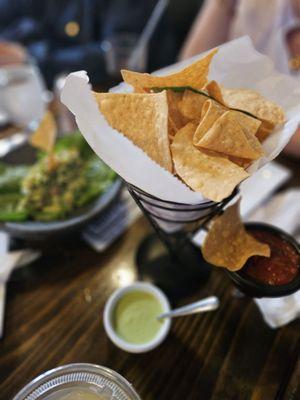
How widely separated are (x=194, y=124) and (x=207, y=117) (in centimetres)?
7

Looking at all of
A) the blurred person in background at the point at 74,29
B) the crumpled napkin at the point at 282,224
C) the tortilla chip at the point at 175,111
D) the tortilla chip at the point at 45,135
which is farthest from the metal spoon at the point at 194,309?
the blurred person in background at the point at 74,29

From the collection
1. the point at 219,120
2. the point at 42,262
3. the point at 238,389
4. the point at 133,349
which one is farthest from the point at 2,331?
the point at 219,120

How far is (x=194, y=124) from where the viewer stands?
0.65 metres

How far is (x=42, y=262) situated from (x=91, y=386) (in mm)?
415

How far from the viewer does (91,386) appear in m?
Answer: 0.59

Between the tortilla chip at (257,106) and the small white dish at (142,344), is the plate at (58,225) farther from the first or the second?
the tortilla chip at (257,106)

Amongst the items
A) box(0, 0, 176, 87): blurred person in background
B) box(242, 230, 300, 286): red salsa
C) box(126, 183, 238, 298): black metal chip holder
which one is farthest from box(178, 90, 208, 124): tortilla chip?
box(0, 0, 176, 87): blurred person in background

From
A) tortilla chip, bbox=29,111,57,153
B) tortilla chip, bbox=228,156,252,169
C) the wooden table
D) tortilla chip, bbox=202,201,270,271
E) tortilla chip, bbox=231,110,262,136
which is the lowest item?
the wooden table

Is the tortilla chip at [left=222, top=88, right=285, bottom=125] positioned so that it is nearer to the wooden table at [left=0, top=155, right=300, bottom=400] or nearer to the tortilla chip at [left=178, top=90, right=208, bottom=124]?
the tortilla chip at [left=178, top=90, right=208, bottom=124]

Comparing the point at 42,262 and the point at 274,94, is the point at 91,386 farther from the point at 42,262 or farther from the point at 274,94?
the point at 274,94

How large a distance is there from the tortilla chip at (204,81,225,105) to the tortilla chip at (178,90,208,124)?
0.12 feet

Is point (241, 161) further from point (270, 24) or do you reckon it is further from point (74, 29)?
point (74, 29)

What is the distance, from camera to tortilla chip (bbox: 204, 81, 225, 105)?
2.13ft

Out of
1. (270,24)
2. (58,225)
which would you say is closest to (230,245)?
(58,225)
